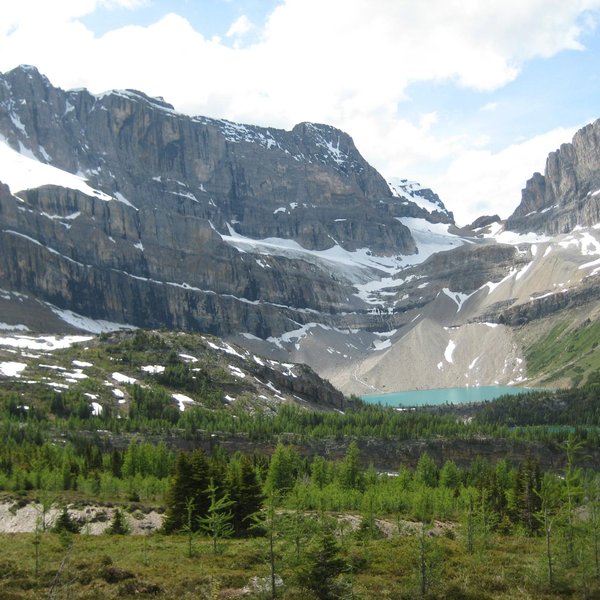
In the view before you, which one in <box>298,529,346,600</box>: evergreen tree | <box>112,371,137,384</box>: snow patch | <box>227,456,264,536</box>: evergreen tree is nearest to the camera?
<box>298,529,346,600</box>: evergreen tree

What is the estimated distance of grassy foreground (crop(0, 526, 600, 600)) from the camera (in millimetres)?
33406

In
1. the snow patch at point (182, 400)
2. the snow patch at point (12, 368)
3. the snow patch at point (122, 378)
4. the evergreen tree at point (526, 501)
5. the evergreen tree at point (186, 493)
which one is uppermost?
the snow patch at point (12, 368)

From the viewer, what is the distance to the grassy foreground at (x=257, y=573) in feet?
110

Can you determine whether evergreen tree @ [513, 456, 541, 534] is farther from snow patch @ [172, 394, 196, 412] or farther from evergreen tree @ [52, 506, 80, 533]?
snow patch @ [172, 394, 196, 412]

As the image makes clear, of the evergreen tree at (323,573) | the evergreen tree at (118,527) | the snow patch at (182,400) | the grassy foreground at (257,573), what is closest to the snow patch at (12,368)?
the snow patch at (182,400)

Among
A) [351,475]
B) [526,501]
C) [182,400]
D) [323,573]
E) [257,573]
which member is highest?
[182,400]

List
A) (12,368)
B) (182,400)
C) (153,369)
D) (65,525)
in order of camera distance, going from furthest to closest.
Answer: (153,369), (12,368), (182,400), (65,525)

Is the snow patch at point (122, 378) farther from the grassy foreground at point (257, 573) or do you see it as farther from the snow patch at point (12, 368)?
the grassy foreground at point (257, 573)

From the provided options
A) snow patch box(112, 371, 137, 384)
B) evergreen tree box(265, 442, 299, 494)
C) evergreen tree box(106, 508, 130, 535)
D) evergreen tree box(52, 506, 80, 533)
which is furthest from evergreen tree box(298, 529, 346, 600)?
snow patch box(112, 371, 137, 384)

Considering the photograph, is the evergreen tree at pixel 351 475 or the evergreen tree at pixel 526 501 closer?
the evergreen tree at pixel 526 501

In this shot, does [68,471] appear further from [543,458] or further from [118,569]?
[543,458]

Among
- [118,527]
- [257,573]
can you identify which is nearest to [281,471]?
[118,527]

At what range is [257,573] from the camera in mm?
37594

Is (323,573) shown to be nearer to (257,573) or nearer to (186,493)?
(257,573)
